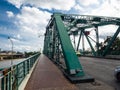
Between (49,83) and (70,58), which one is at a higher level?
(70,58)

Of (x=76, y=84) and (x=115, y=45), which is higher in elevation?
(x=115, y=45)

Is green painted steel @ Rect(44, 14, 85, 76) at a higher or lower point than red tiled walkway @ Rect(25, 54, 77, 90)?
higher

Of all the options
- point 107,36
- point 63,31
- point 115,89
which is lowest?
point 115,89

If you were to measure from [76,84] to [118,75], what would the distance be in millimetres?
2725

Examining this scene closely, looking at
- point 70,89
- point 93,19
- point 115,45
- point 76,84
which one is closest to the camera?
point 70,89

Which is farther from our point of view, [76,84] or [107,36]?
[107,36]

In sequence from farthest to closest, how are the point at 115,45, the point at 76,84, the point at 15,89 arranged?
the point at 115,45
the point at 76,84
the point at 15,89

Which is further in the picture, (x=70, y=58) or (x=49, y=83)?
(x=70, y=58)

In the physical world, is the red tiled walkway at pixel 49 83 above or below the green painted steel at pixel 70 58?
below

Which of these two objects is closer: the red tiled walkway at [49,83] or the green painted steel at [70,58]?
the red tiled walkway at [49,83]

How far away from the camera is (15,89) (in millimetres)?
6727

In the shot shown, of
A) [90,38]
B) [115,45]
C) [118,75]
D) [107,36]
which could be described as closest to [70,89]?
[118,75]

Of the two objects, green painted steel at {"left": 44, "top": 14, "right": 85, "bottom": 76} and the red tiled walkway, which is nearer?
the red tiled walkway

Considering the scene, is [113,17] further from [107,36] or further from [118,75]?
[118,75]
